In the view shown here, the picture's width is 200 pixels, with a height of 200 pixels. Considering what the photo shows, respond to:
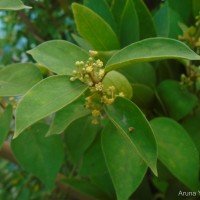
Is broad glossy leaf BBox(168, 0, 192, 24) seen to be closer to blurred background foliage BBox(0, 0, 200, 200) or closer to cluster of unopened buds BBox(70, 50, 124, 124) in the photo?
cluster of unopened buds BBox(70, 50, 124, 124)

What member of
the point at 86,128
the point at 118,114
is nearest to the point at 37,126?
the point at 86,128

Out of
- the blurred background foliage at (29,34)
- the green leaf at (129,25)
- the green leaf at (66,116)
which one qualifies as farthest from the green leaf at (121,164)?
the blurred background foliage at (29,34)

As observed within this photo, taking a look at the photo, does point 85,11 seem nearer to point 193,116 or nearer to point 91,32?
point 91,32

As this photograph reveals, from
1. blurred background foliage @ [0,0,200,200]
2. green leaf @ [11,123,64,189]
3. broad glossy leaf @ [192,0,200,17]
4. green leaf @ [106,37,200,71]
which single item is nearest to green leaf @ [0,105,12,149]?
green leaf @ [11,123,64,189]

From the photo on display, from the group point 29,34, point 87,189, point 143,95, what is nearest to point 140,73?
point 143,95

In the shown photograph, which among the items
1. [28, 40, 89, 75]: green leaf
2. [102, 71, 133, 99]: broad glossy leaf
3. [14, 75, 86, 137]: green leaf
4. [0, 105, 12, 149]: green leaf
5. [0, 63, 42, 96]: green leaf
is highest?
[28, 40, 89, 75]: green leaf

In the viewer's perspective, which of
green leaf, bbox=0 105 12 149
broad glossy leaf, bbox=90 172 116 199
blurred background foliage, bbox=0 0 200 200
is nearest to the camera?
green leaf, bbox=0 105 12 149
